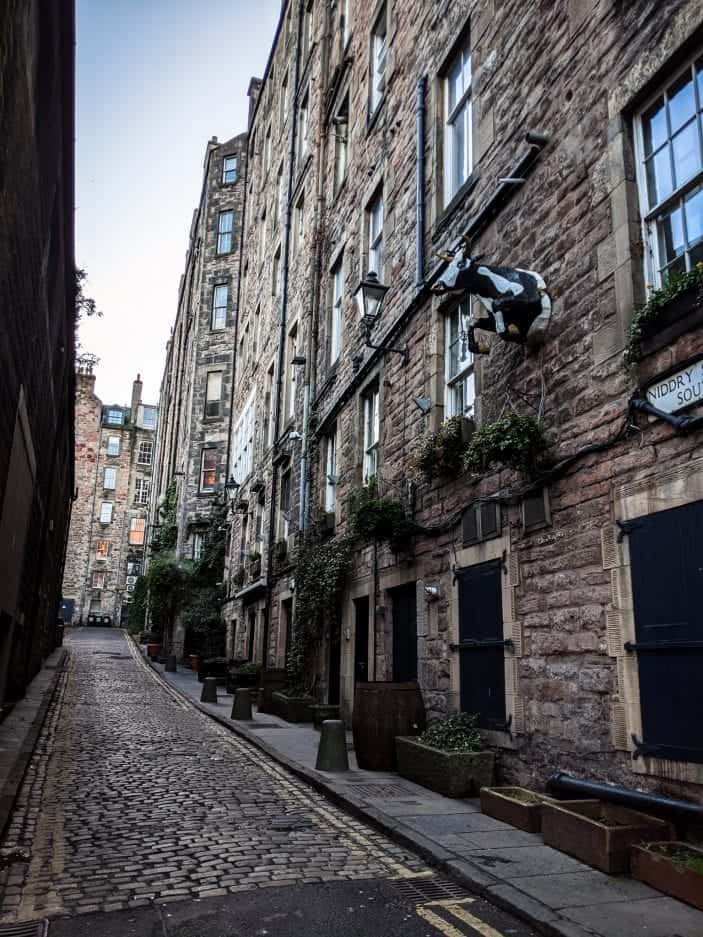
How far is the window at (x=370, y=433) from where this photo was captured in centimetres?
1273

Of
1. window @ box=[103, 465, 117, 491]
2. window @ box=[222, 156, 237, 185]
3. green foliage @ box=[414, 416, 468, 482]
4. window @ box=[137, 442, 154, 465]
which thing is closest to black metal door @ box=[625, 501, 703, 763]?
green foliage @ box=[414, 416, 468, 482]

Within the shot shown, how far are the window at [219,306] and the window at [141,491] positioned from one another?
93.3 ft

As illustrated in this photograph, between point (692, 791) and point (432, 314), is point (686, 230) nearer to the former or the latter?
point (692, 791)

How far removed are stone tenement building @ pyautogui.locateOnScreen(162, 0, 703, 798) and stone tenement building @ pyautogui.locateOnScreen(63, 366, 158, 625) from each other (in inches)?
1921

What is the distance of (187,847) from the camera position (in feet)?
17.8

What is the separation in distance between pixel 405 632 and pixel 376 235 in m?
7.68

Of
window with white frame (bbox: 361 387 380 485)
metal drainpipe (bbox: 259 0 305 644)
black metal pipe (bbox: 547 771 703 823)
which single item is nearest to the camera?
black metal pipe (bbox: 547 771 703 823)

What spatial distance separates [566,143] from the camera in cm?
732

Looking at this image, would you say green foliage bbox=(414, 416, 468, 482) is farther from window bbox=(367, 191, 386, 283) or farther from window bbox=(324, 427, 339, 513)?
window bbox=(324, 427, 339, 513)

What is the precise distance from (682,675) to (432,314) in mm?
6423

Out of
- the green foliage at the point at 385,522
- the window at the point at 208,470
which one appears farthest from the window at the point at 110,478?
the green foliage at the point at 385,522

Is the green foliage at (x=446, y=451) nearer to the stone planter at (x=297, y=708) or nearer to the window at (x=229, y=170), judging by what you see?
the stone planter at (x=297, y=708)

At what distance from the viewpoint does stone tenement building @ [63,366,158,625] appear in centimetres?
5938

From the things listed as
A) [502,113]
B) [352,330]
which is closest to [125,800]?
[502,113]
